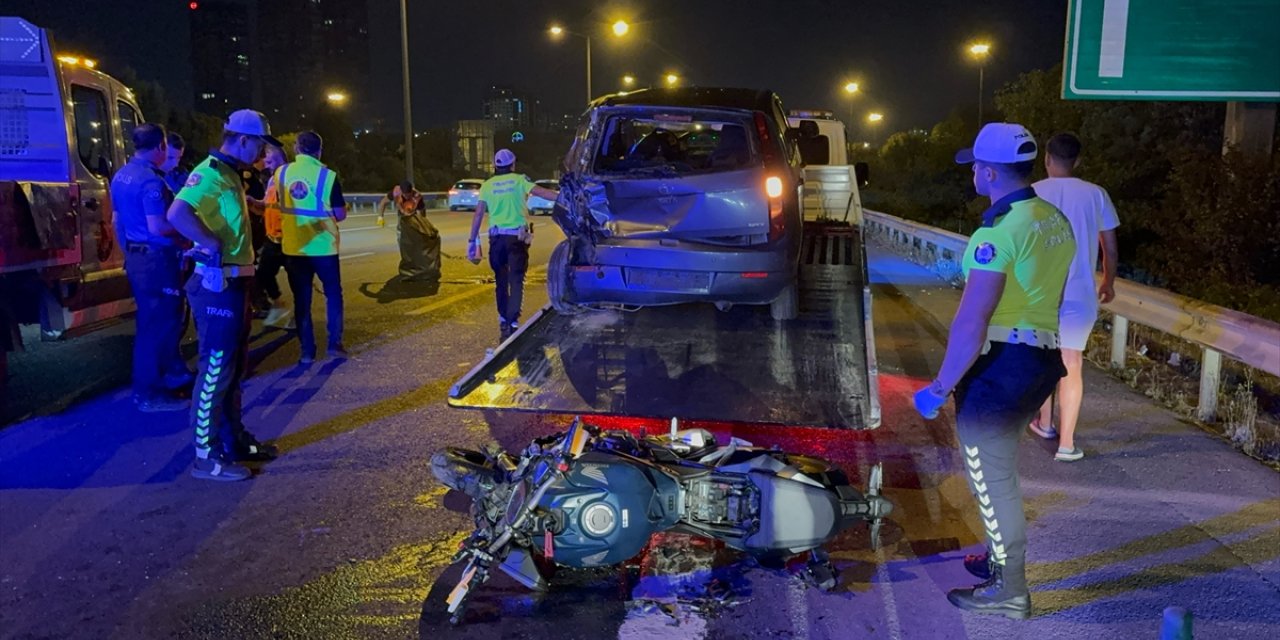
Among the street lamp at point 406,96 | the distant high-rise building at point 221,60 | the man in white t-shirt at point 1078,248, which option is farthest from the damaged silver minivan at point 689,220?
the distant high-rise building at point 221,60

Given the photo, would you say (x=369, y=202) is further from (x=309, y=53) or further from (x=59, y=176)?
(x=309, y=53)

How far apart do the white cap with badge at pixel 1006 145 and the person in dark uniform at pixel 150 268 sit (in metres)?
5.17

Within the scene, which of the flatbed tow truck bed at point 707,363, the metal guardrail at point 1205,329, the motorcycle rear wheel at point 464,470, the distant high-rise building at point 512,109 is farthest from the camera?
the distant high-rise building at point 512,109

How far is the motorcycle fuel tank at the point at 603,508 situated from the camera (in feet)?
12.4

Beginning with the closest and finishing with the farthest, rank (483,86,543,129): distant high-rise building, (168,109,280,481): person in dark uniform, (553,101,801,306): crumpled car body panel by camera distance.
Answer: (168,109,280,481): person in dark uniform → (553,101,801,306): crumpled car body panel → (483,86,543,129): distant high-rise building

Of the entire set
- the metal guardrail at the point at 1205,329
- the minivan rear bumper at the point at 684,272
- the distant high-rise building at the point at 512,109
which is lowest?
the metal guardrail at the point at 1205,329

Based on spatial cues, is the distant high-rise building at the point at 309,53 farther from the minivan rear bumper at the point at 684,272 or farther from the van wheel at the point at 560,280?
the minivan rear bumper at the point at 684,272

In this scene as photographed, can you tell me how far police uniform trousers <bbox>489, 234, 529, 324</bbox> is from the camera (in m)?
8.63

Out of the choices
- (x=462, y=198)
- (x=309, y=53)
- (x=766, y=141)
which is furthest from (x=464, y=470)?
(x=309, y=53)

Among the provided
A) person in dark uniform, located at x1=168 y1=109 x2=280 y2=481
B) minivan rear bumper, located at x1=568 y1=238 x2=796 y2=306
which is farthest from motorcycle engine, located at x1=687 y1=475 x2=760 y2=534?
minivan rear bumper, located at x1=568 y1=238 x2=796 y2=306

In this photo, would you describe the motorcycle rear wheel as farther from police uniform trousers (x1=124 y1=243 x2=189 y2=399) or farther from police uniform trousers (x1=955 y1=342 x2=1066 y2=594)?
police uniform trousers (x1=124 y1=243 x2=189 y2=399)

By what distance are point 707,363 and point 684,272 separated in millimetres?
729

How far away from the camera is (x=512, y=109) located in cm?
9675

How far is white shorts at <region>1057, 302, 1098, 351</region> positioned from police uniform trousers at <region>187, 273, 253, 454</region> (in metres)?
4.63
